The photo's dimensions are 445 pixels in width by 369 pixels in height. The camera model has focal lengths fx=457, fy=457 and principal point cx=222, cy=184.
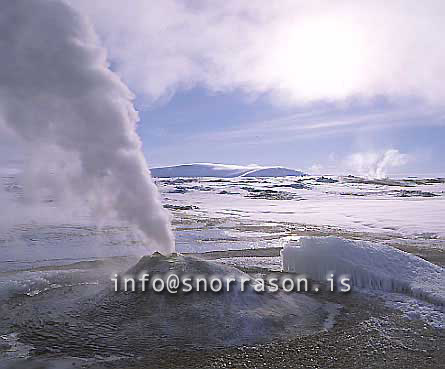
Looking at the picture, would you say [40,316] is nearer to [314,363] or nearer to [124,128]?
[314,363]

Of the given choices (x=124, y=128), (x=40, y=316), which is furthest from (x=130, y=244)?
(x=40, y=316)

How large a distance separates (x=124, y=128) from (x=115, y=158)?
3.01 ft

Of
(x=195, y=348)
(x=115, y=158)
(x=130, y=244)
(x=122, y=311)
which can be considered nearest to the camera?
(x=195, y=348)

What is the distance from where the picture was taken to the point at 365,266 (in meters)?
9.77

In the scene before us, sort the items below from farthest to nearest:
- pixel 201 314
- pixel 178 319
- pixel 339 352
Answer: pixel 201 314
pixel 178 319
pixel 339 352

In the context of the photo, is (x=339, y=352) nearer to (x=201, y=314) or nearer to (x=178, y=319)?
(x=201, y=314)

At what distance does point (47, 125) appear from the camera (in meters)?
12.3

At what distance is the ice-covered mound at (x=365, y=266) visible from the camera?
9.23 m

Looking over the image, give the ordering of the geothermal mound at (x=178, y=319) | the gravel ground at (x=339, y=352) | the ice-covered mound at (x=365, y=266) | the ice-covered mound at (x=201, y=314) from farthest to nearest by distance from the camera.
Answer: the ice-covered mound at (x=365, y=266)
the ice-covered mound at (x=201, y=314)
the geothermal mound at (x=178, y=319)
the gravel ground at (x=339, y=352)

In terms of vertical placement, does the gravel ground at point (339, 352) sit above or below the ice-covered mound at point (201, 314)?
below

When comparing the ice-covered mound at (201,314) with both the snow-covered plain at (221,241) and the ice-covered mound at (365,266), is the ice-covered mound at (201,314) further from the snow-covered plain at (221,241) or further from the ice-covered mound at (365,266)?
the snow-covered plain at (221,241)

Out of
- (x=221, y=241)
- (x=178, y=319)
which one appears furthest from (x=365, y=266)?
(x=221, y=241)

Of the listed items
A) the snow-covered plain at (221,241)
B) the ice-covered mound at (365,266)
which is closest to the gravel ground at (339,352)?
the snow-covered plain at (221,241)

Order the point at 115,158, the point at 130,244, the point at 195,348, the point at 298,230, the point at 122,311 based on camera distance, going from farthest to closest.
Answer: the point at 298,230 < the point at 130,244 < the point at 115,158 < the point at 122,311 < the point at 195,348
